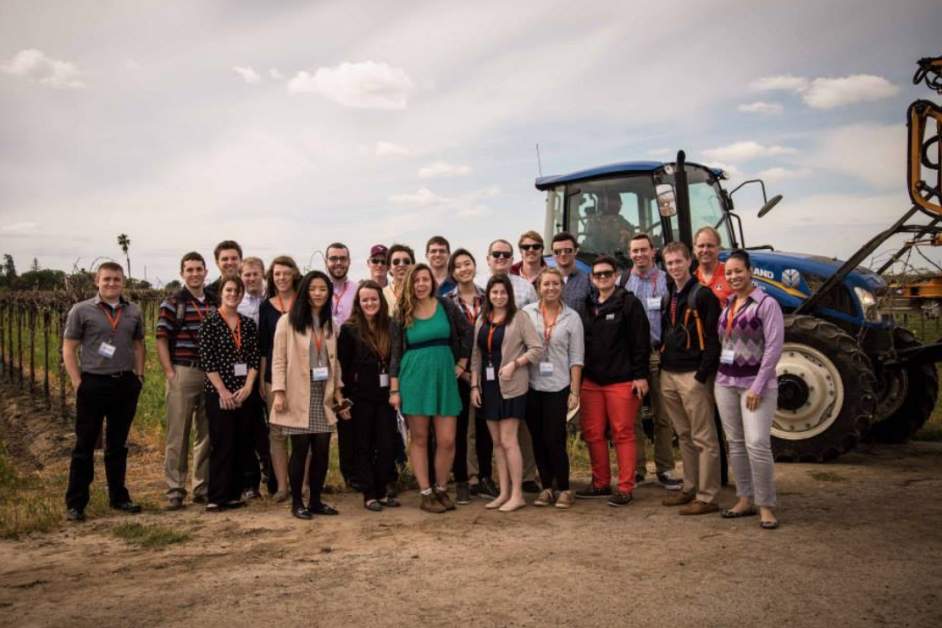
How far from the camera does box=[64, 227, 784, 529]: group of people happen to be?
501cm

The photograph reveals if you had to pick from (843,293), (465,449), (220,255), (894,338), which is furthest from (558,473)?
(894,338)

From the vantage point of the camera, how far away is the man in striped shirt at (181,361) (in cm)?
536

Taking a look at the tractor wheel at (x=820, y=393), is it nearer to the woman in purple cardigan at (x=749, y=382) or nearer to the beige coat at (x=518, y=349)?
the woman in purple cardigan at (x=749, y=382)

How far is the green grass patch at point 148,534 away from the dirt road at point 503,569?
85mm

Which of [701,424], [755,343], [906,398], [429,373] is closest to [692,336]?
[755,343]

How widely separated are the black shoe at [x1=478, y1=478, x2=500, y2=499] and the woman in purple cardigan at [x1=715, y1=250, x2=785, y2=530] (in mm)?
1651

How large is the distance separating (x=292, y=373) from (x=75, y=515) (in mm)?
1825

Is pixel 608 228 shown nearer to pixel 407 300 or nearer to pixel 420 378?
pixel 407 300

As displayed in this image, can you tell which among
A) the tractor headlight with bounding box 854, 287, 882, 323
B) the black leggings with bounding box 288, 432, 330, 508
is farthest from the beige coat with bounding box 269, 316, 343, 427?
the tractor headlight with bounding box 854, 287, 882, 323

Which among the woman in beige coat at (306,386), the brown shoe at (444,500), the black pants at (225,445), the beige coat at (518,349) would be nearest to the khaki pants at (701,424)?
the beige coat at (518,349)

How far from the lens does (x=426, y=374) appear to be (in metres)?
5.03

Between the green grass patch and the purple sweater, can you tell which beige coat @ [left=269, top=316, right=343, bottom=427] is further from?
the purple sweater

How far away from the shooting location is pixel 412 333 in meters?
5.07

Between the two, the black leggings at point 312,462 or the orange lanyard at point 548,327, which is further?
the orange lanyard at point 548,327
